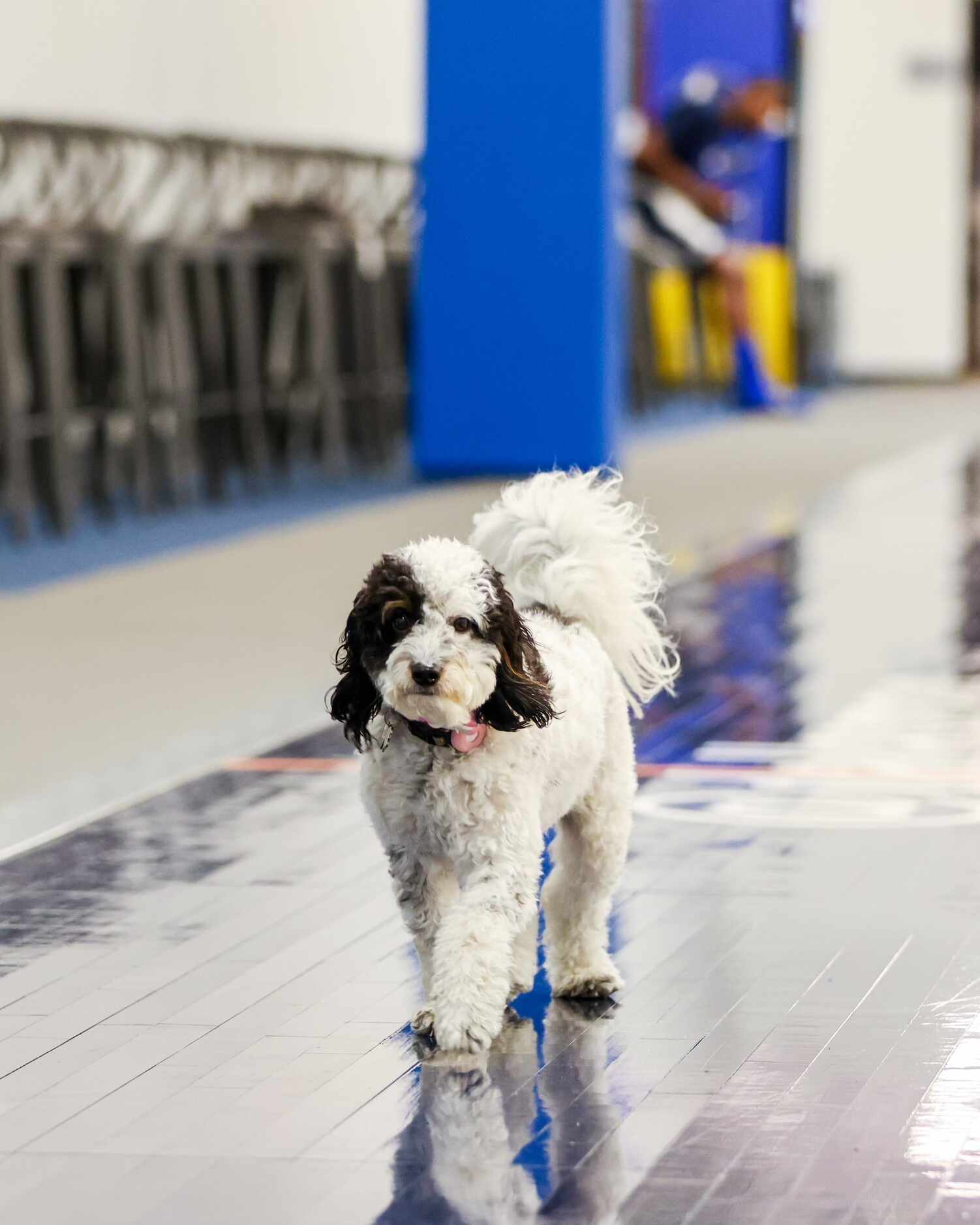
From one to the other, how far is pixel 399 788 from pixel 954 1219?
114 centimetres

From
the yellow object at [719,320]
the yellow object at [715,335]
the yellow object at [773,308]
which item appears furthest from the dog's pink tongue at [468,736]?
the yellow object at [773,308]

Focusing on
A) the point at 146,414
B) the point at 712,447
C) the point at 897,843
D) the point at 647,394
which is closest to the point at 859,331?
the point at 647,394

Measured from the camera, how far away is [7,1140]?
3389mm

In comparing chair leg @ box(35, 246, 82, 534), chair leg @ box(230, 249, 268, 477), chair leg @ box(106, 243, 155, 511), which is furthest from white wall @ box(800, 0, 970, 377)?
chair leg @ box(35, 246, 82, 534)

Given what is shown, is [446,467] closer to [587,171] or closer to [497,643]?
[587,171]

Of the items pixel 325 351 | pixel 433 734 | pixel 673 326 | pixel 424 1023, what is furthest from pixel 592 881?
pixel 673 326

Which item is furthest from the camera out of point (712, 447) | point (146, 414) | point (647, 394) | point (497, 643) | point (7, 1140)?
point (647, 394)

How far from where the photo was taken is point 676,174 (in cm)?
1830

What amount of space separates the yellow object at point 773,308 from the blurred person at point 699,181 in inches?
77.2

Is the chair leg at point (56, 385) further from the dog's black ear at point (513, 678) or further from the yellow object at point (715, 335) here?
the yellow object at point (715, 335)

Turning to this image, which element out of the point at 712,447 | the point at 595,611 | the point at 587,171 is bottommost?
the point at 712,447

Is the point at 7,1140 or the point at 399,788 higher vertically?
the point at 399,788

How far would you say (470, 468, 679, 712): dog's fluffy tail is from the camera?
410 cm

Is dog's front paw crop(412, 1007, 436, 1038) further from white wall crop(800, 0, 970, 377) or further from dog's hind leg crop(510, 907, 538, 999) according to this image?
white wall crop(800, 0, 970, 377)
